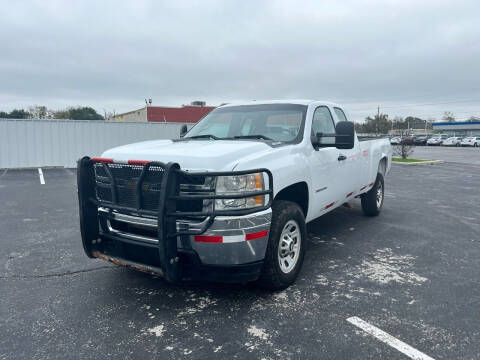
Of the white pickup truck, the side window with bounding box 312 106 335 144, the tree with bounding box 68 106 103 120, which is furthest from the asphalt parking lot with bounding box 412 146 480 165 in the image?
the tree with bounding box 68 106 103 120

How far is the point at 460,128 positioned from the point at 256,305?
9375 centimetres

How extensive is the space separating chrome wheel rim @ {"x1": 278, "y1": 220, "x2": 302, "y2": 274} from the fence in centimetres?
1682

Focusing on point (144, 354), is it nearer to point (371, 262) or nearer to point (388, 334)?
point (388, 334)

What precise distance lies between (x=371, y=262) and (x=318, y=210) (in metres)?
0.92

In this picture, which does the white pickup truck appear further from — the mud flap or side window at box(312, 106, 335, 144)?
side window at box(312, 106, 335, 144)


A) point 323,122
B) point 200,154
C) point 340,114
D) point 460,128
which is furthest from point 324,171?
point 460,128

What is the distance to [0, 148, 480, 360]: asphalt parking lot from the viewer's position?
2.87 m

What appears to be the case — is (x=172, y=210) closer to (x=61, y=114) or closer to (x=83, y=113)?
(x=83, y=113)

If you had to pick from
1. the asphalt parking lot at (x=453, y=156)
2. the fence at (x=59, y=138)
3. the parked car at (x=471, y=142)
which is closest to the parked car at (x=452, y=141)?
the parked car at (x=471, y=142)

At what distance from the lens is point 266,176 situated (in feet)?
11.2

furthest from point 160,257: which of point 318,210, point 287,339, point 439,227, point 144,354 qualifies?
point 439,227

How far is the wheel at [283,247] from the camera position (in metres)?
3.55

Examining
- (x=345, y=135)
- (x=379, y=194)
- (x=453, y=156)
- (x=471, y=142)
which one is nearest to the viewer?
(x=345, y=135)

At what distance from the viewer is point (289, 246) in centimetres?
388
